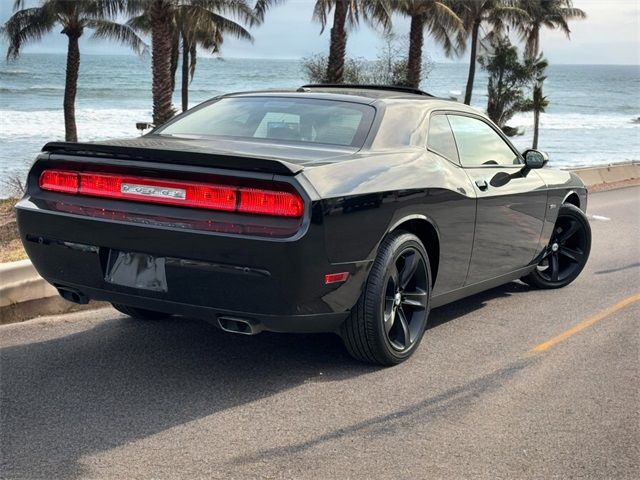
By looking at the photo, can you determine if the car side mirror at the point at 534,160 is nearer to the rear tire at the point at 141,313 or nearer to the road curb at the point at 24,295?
the rear tire at the point at 141,313


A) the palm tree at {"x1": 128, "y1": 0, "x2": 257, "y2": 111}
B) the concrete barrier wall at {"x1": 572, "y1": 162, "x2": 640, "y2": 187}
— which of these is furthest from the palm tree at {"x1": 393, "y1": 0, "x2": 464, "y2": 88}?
the concrete barrier wall at {"x1": 572, "y1": 162, "x2": 640, "y2": 187}

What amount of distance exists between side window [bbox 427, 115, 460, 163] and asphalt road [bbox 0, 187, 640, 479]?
1.25 m

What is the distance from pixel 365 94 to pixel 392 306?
1.54 metres

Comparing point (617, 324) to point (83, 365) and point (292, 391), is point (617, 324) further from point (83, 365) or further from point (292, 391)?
point (83, 365)

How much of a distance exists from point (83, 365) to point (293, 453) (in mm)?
1676

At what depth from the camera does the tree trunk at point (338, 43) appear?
26.6 metres

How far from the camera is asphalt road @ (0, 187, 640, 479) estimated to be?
361cm

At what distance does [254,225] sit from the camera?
161 inches

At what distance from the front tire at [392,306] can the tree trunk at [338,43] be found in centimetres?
2244

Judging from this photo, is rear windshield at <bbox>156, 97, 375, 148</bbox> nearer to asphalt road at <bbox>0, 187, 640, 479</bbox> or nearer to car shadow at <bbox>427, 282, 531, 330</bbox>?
asphalt road at <bbox>0, 187, 640, 479</bbox>

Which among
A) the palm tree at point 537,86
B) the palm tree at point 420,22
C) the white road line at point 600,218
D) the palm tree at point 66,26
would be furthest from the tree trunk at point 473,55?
the white road line at point 600,218

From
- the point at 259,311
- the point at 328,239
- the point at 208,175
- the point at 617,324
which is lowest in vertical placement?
the point at 617,324

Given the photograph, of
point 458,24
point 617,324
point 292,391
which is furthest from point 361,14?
point 292,391

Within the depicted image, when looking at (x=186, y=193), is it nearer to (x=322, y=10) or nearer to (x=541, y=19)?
(x=322, y=10)
